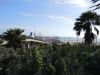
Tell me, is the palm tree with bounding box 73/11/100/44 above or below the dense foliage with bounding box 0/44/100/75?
above

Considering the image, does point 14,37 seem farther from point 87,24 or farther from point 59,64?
→ point 59,64

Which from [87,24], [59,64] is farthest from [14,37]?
[59,64]

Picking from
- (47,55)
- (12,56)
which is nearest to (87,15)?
(12,56)

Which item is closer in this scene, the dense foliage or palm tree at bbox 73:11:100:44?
the dense foliage

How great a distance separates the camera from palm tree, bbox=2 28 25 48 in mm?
39000

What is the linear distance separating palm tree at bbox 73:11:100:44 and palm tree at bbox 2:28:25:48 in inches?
282

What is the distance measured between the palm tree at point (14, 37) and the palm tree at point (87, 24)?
7.17 meters

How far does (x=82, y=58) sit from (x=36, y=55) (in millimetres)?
2469

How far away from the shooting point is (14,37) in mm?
39219

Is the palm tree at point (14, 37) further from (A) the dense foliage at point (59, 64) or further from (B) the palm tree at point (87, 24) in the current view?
(A) the dense foliage at point (59, 64)

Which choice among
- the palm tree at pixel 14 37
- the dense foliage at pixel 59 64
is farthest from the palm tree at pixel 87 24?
the dense foliage at pixel 59 64

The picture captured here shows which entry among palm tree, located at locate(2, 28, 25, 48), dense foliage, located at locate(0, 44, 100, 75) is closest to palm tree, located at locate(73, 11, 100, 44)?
palm tree, located at locate(2, 28, 25, 48)

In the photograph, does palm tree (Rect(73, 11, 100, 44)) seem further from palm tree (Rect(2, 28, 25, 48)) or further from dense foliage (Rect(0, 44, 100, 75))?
dense foliage (Rect(0, 44, 100, 75))

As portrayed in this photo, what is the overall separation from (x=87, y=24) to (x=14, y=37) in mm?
9543
